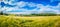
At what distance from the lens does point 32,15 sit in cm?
138

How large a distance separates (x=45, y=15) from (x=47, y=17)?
28mm

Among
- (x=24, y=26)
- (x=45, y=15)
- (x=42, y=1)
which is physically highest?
(x=42, y=1)

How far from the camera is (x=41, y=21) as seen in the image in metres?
1.35

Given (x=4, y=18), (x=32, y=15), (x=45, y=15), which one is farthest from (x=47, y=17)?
(x=4, y=18)

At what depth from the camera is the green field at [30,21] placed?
1343 mm

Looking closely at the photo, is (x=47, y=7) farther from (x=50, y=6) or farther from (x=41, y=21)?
(x=41, y=21)

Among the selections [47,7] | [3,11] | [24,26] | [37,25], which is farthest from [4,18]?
[47,7]

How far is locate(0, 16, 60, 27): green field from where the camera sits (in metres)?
1.34

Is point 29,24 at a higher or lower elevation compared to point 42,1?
lower

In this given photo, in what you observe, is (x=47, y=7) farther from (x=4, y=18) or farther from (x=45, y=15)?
(x=4, y=18)

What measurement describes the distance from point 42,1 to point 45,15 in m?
0.14

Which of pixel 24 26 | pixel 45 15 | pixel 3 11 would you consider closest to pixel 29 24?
pixel 24 26

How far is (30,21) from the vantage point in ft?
4.48

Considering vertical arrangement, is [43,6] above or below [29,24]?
above
